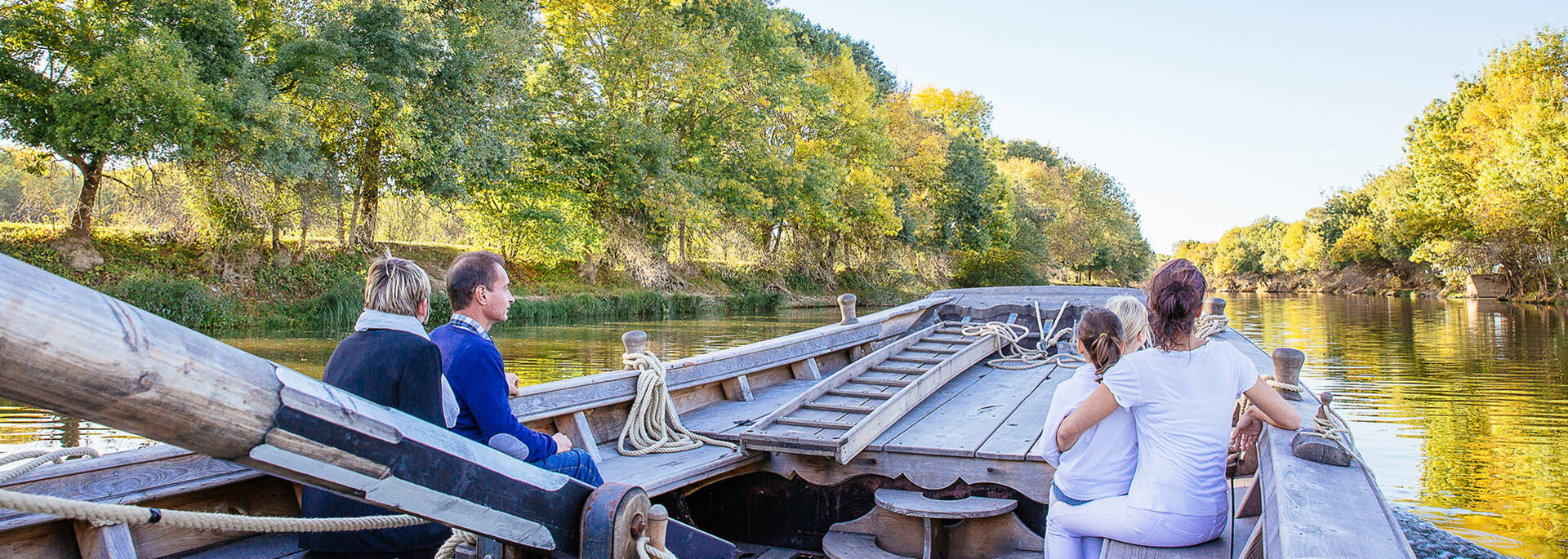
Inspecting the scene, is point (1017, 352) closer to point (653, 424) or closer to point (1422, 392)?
point (653, 424)

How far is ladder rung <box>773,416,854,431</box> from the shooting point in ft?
13.7

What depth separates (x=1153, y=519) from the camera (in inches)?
104

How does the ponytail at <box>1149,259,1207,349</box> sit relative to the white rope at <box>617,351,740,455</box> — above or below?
above

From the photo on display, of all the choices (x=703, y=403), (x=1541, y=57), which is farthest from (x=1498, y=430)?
(x=1541, y=57)

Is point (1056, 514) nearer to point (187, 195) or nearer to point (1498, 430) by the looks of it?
point (1498, 430)

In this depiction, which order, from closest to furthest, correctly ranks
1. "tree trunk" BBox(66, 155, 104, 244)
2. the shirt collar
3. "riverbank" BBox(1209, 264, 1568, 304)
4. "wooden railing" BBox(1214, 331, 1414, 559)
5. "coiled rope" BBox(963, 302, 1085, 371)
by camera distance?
"wooden railing" BBox(1214, 331, 1414, 559) → the shirt collar → "coiled rope" BBox(963, 302, 1085, 371) → "tree trunk" BBox(66, 155, 104, 244) → "riverbank" BBox(1209, 264, 1568, 304)

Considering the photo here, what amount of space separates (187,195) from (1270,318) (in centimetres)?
2575

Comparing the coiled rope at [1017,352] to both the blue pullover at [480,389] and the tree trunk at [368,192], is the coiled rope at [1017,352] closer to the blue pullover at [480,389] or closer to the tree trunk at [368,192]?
the blue pullover at [480,389]

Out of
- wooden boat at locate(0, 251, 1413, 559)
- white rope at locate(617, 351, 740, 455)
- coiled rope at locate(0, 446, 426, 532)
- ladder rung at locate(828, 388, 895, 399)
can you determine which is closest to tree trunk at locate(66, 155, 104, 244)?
wooden boat at locate(0, 251, 1413, 559)

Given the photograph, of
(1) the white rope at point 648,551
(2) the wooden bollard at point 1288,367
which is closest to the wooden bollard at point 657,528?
(1) the white rope at point 648,551

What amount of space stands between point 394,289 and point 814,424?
86.7 inches

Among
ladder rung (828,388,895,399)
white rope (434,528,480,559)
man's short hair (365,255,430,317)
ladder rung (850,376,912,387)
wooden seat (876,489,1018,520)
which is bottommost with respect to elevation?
wooden seat (876,489,1018,520)

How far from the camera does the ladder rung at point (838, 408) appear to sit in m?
4.51

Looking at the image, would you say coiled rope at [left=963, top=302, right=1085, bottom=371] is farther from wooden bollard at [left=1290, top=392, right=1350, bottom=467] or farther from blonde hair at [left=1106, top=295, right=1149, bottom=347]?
wooden bollard at [left=1290, top=392, right=1350, bottom=467]
